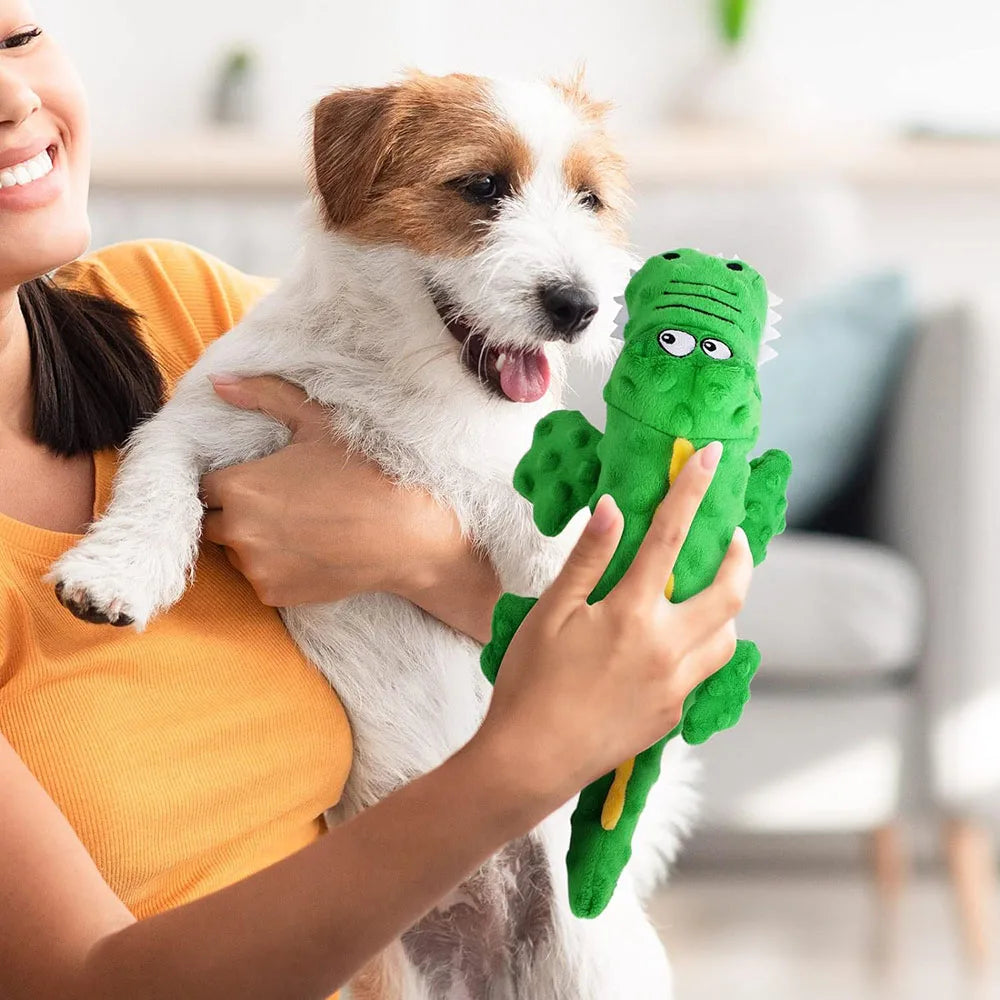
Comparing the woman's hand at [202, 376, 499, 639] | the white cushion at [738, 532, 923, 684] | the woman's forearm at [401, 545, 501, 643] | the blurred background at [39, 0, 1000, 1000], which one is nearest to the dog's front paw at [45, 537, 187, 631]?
the woman's hand at [202, 376, 499, 639]

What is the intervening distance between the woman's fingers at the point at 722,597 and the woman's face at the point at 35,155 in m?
0.69

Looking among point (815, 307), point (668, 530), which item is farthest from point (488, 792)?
point (815, 307)

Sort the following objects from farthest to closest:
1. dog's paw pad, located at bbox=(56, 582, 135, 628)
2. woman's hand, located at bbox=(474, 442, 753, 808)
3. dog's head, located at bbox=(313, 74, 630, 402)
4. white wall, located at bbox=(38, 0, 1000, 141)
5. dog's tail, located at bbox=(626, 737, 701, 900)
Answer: white wall, located at bbox=(38, 0, 1000, 141), dog's tail, located at bbox=(626, 737, 701, 900), dog's head, located at bbox=(313, 74, 630, 402), dog's paw pad, located at bbox=(56, 582, 135, 628), woman's hand, located at bbox=(474, 442, 753, 808)

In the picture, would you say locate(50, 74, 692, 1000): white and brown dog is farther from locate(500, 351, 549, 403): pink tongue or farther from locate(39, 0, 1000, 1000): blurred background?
locate(39, 0, 1000, 1000): blurred background

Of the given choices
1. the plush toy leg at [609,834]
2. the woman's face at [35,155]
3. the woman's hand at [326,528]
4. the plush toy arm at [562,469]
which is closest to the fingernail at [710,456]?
the plush toy arm at [562,469]

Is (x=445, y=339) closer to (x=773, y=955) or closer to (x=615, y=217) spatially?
(x=615, y=217)

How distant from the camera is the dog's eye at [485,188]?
1.30 meters

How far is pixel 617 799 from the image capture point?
1.00 m

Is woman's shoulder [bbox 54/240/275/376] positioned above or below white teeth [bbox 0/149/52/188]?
below

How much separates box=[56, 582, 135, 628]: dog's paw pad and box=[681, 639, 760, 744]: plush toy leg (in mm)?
497

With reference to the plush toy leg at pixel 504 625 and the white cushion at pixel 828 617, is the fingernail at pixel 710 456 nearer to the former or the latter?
the plush toy leg at pixel 504 625

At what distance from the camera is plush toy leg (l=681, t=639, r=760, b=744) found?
100 cm

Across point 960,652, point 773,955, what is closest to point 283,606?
point 960,652

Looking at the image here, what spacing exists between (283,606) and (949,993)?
198 centimetres
